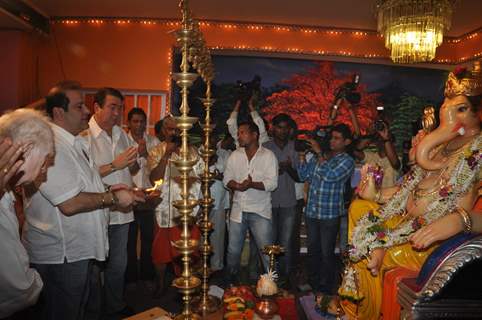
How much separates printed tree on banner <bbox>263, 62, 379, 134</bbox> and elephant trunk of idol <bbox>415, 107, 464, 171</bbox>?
3776 mm

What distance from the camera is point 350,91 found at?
6.41 m

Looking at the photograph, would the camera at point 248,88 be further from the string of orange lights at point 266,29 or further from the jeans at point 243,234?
the jeans at point 243,234

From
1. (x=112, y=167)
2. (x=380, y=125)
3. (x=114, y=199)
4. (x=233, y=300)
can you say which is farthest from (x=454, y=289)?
(x=380, y=125)

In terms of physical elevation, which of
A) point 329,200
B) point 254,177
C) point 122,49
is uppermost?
point 122,49

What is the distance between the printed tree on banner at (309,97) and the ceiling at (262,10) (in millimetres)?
823

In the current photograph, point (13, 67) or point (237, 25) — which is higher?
point (237, 25)

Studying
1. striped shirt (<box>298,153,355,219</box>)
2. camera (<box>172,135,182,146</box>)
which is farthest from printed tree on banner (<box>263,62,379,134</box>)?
camera (<box>172,135,182,146</box>)

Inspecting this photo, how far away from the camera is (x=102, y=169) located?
3.24 meters

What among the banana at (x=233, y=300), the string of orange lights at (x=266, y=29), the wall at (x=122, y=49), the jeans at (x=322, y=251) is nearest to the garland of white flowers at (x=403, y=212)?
the banana at (x=233, y=300)

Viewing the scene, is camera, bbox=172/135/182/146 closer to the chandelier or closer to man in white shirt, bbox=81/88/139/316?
man in white shirt, bbox=81/88/139/316

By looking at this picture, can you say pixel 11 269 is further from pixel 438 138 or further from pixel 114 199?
pixel 438 138

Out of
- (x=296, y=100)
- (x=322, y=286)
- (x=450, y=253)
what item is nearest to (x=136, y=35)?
(x=296, y=100)

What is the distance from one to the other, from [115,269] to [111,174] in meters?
0.92

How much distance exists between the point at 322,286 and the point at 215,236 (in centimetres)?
144
